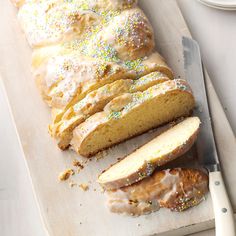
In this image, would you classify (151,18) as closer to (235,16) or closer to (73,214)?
(235,16)

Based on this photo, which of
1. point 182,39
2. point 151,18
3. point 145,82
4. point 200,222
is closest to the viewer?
point 200,222

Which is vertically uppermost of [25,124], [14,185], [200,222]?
[25,124]

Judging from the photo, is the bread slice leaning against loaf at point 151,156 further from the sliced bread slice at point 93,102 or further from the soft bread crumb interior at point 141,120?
the sliced bread slice at point 93,102

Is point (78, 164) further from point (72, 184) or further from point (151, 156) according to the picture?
point (151, 156)

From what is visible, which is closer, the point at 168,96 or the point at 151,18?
the point at 168,96

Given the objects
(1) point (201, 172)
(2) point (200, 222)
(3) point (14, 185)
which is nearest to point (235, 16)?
(1) point (201, 172)

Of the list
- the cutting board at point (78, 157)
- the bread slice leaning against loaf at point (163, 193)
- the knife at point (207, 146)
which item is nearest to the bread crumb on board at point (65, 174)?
the cutting board at point (78, 157)
